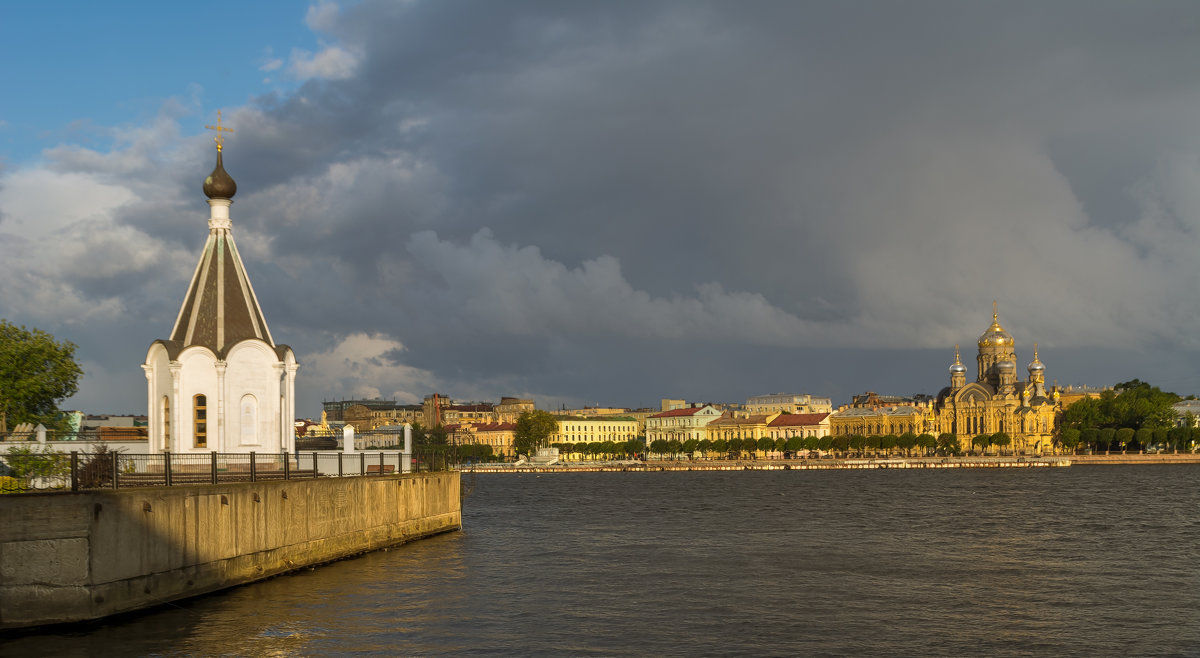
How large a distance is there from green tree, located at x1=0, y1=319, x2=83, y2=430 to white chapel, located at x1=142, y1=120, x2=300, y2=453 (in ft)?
21.7

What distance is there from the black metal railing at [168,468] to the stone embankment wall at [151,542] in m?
1.14

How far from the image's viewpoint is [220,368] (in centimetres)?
3669

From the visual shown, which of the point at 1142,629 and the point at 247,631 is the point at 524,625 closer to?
the point at 247,631

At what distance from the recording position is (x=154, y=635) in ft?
74.0

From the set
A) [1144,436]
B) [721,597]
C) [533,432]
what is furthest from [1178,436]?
[721,597]

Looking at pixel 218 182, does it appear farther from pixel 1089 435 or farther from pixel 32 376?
pixel 1089 435

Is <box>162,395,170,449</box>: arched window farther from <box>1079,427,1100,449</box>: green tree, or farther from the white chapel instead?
<box>1079,427,1100,449</box>: green tree

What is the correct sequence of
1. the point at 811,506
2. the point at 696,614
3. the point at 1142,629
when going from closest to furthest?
the point at 1142,629 < the point at 696,614 < the point at 811,506

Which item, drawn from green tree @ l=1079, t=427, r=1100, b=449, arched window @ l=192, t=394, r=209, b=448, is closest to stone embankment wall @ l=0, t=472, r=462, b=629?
arched window @ l=192, t=394, r=209, b=448

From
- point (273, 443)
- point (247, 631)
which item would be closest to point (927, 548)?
point (273, 443)

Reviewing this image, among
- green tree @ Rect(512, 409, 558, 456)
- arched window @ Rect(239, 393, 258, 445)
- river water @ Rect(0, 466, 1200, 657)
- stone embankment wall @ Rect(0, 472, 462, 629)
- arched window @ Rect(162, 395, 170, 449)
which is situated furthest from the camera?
green tree @ Rect(512, 409, 558, 456)

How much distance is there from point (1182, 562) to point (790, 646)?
21.1 meters

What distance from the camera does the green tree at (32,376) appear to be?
40.8 metres

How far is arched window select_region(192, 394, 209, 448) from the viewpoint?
36.7m
